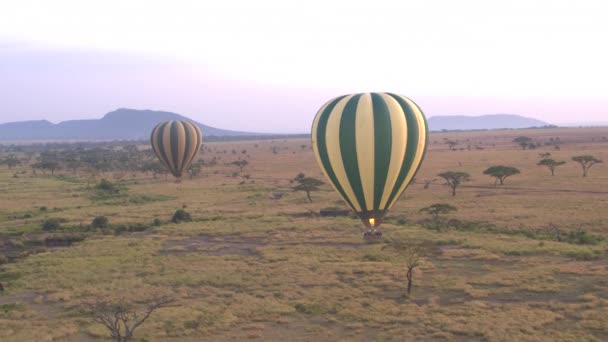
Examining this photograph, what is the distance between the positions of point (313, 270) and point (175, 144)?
3853 centimetres

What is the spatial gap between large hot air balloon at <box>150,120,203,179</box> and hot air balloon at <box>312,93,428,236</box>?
37.9 meters

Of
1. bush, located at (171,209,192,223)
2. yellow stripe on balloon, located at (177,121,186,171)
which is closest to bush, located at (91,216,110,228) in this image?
bush, located at (171,209,192,223)

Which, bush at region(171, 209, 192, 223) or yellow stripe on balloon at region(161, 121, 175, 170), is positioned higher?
yellow stripe on balloon at region(161, 121, 175, 170)

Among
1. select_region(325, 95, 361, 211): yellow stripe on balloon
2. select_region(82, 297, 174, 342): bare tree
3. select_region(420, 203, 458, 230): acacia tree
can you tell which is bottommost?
select_region(82, 297, 174, 342): bare tree

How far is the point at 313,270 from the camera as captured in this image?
25281 millimetres

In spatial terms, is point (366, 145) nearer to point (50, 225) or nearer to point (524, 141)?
point (50, 225)

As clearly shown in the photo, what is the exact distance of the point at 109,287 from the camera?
2286cm

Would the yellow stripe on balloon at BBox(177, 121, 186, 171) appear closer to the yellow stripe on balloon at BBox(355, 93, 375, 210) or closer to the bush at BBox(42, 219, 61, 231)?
the bush at BBox(42, 219, 61, 231)

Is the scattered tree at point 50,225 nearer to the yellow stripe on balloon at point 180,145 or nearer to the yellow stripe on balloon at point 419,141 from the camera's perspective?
the yellow stripe on balloon at point 180,145

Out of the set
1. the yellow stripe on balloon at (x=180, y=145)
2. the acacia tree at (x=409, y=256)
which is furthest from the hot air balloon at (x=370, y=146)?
the yellow stripe on balloon at (x=180, y=145)

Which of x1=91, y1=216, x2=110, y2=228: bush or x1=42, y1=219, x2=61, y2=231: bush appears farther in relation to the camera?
x1=91, y1=216, x2=110, y2=228: bush

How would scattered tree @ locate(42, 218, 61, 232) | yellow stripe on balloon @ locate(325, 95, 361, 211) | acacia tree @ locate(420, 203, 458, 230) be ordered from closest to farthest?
yellow stripe on balloon @ locate(325, 95, 361, 211) → acacia tree @ locate(420, 203, 458, 230) → scattered tree @ locate(42, 218, 61, 232)

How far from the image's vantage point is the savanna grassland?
18.3 meters

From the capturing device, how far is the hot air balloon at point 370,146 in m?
24.1
